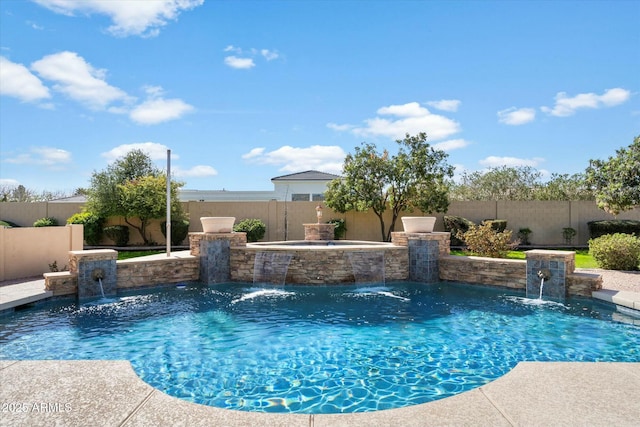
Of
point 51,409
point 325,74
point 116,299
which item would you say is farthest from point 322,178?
point 51,409

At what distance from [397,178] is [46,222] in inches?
683

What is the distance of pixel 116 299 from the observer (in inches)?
352

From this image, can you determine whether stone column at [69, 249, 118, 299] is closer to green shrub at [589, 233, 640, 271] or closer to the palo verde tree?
the palo verde tree

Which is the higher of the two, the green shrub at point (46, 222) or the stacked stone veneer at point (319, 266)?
the green shrub at point (46, 222)

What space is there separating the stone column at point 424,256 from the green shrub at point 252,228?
9100mm

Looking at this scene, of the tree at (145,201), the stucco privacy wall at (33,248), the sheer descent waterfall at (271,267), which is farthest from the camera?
the tree at (145,201)

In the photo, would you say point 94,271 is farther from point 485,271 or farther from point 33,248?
point 485,271

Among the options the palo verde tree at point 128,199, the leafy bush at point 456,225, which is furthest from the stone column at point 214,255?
the leafy bush at point 456,225

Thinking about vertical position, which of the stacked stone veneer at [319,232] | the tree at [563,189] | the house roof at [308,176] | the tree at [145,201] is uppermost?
the house roof at [308,176]

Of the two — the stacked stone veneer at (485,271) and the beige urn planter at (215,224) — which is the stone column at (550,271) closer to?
the stacked stone veneer at (485,271)

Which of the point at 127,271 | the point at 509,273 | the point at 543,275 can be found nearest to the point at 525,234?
the point at 509,273

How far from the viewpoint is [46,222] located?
19438 mm

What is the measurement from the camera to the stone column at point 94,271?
9.02 meters

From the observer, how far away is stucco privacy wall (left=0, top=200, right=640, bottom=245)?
19938 mm
